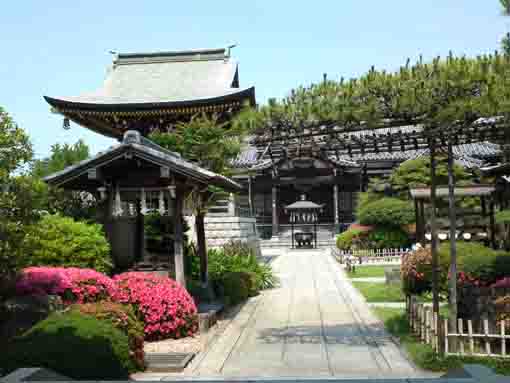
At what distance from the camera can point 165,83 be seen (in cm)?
3070

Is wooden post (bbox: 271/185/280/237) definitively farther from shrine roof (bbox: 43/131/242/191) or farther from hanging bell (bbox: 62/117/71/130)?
shrine roof (bbox: 43/131/242/191)

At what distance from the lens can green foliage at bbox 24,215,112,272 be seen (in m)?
11.5

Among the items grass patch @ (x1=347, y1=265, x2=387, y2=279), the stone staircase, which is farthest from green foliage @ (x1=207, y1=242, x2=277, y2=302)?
the stone staircase

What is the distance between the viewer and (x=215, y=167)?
659 inches

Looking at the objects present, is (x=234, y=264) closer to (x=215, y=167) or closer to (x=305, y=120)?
(x=215, y=167)

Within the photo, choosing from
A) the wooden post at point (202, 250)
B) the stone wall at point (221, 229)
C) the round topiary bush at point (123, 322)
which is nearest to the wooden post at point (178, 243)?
the wooden post at point (202, 250)

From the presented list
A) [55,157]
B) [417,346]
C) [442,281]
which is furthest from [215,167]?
[417,346]

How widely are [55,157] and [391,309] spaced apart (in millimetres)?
11678

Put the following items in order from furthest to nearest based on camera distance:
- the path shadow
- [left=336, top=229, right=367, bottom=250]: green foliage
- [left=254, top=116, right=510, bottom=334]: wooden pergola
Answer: [left=336, top=229, right=367, bottom=250]: green foliage, the path shadow, [left=254, top=116, right=510, bottom=334]: wooden pergola

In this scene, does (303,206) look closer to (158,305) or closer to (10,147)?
A: (158,305)

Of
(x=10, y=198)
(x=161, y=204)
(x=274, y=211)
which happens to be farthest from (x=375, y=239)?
(x=10, y=198)

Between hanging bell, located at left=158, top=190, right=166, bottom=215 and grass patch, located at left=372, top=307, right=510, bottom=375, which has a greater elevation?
hanging bell, located at left=158, top=190, right=166, bottom=215

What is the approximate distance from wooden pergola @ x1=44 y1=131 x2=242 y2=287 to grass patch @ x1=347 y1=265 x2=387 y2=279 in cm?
1089

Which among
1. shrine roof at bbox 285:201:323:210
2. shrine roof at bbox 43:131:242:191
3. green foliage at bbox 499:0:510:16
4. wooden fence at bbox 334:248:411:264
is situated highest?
green foliage at bbox 499:0:510:16
